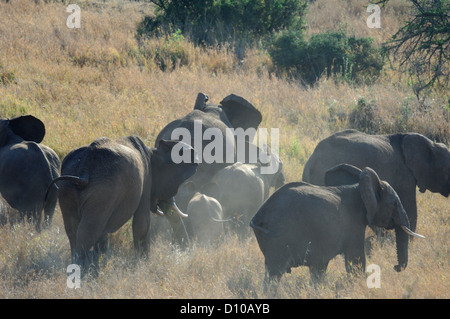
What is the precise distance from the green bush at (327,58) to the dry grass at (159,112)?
0.49 m

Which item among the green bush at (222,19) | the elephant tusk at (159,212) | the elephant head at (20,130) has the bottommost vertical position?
the elephant tusk at (159,212)

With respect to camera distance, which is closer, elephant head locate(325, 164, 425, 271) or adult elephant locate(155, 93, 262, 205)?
elephant head locate(325, 164, 425, 271)

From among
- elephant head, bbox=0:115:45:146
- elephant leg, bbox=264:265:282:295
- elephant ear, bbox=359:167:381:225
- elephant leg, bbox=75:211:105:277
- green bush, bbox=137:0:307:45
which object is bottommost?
elephant leg, bbox=264:265:282:295

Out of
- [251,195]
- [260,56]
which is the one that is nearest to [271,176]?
[251,195]

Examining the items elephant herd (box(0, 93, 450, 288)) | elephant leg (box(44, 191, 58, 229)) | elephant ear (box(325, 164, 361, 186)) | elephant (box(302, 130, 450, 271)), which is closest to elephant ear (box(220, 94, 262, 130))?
elephant herd (box(0, 93, 450, 288))

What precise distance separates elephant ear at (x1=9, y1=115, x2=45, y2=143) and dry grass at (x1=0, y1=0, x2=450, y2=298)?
47.5 inches

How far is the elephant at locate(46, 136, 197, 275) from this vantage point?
6020mm

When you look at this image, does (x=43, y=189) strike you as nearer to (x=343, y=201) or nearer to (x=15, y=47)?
(x=343, y=201)

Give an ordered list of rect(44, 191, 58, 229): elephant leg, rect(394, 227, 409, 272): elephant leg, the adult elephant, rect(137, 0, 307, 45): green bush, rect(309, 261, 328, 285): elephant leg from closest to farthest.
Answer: rect(309, 261, 328, 285): elephant leg < rect(394, 227, 409, 272): elephant leg < rect(44, 191, 58, 229): elephant leg < the adult elephant < rect(137, 0, 307, 45): green bush

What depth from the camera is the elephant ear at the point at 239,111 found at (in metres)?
11.0

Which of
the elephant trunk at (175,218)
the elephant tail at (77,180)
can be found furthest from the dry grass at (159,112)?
the elephant tail at (77,180)

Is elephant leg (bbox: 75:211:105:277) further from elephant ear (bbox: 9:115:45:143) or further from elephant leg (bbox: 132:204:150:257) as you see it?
elephant ear (bbox: 9:115:45:143)

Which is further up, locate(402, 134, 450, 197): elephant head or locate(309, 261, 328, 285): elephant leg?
locate(402, 134, 450, 197): elephant head

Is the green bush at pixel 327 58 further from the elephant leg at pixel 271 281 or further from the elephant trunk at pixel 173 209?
the elephant leg at pixel 271 281
